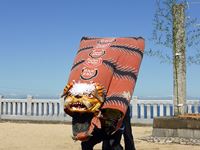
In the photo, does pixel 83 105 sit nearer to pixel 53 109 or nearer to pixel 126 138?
pixel 126 138

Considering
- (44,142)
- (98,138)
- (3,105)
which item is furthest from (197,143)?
(3,105)

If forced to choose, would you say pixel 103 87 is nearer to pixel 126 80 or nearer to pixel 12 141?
pixel 126 80

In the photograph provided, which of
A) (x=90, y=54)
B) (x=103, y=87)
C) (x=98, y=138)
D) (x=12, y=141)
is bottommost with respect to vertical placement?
(x=12, y=141)

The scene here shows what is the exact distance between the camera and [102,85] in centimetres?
470

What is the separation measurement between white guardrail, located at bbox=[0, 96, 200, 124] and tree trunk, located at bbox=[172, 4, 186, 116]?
4.67m

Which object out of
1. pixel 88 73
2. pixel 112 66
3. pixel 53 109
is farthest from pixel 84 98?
pixel 53 109

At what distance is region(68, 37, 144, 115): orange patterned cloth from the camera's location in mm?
4719

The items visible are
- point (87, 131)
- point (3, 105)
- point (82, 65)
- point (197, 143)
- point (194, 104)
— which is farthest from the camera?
point (3, 105)

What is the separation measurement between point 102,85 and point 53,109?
16.2m

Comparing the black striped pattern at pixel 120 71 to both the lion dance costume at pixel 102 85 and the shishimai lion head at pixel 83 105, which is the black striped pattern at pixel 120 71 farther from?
the shishimai lion head at pixel 83 105

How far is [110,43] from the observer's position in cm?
522

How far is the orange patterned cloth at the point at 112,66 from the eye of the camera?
4.72 meters

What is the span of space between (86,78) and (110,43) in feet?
2.34

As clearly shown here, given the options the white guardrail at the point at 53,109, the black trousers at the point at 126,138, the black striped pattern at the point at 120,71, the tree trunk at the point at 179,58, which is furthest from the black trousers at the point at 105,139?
the white guardrail at the point at 53,109
